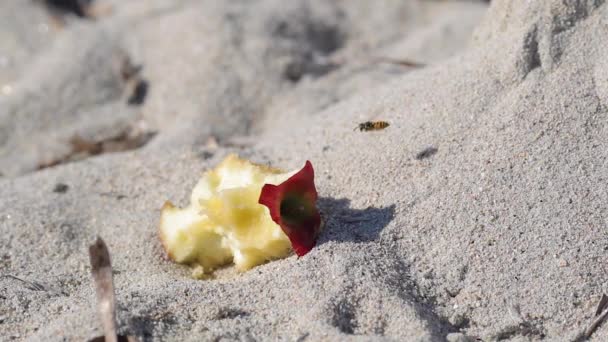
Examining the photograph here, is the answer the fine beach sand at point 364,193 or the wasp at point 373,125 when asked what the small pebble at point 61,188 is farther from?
the wasp at point 373,125

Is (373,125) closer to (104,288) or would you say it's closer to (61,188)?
(104,288)

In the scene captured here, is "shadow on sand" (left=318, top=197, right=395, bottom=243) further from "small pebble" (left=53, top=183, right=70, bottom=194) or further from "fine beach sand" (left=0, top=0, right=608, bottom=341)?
"small pebble" (left=53, top=183, right=70, bottom=194)

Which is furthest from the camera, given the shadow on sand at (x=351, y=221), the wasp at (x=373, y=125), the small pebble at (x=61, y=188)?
the small pebble at (x=61, y=188)

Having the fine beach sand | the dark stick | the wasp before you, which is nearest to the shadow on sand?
the fine beach sand

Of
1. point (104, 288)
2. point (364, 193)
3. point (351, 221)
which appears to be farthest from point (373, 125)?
point (104, 288)

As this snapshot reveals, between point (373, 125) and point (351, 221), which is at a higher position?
point (373, 125)

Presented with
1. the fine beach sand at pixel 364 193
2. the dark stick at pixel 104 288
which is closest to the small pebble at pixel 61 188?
the fine beach sand at pixel 364 193

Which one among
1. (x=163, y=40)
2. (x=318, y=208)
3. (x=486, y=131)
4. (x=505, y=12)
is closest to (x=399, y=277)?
(x=318, y=208)

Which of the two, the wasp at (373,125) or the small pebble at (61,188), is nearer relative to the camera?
the wasp at (373,125)
